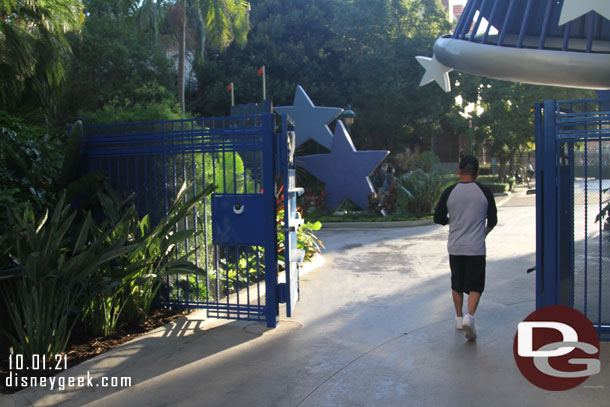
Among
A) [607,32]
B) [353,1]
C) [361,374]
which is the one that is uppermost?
[353,1]

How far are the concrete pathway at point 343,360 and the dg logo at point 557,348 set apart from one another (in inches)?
4.2

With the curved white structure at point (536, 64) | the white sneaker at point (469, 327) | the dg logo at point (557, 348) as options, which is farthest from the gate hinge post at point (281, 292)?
the curved white structure at point (536, 64)

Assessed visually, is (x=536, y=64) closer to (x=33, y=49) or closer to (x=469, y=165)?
(x=469, y=165)

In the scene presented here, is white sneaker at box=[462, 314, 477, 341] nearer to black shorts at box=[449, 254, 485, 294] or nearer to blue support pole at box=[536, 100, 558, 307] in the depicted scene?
black shorts at box=[449, 254, 485, 294]

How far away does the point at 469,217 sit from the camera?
18.0 ft

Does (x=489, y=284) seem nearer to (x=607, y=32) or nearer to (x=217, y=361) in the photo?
(x=217, y=361)

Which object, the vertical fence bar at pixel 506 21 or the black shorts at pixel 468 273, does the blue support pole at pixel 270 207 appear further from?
the vertical fence bar at pixel 506 21

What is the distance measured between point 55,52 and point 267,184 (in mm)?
9052

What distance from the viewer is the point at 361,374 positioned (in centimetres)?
460

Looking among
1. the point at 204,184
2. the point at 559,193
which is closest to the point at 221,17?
the point at 204,184

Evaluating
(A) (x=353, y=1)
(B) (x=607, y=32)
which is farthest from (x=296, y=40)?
(B) (x=607, y=32)

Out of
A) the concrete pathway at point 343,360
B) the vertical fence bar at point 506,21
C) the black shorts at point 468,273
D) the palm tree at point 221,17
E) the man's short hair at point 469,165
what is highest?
the palm tree at point 221,17

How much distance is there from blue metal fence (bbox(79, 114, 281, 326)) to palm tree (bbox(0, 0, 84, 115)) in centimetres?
507

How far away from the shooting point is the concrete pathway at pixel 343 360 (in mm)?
4125
